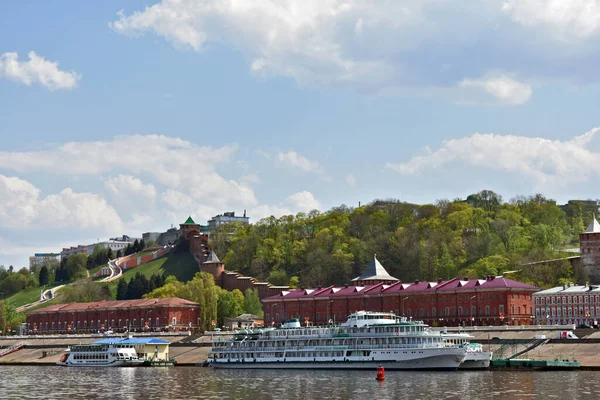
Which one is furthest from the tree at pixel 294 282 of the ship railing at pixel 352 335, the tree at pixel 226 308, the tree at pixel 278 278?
the ship railing at pixel 352 335

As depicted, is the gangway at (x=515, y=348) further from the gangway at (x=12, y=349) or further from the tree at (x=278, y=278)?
the tree at (x=278, y=278)

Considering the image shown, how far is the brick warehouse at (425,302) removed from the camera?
130250 millimetres

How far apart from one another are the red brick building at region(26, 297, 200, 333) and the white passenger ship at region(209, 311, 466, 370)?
1840 inches

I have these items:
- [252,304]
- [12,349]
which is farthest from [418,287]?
[12,349]

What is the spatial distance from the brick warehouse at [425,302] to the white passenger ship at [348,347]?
14.8 m

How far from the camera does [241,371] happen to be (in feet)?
338

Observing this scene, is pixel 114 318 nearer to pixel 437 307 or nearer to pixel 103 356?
pixel 103 356

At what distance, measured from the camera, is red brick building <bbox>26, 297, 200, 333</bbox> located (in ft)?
526

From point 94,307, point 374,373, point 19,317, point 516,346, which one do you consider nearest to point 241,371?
point 374,373

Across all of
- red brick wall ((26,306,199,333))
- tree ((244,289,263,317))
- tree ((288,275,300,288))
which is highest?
tree ((288,275,300,288))

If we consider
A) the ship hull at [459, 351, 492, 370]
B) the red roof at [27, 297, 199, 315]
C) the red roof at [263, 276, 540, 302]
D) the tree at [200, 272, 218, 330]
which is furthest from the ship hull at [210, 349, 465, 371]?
the red roof at [27, 297, 199, 315]

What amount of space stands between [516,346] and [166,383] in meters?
35.6

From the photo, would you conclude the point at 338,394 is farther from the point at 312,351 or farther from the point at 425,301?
the point at 425,301

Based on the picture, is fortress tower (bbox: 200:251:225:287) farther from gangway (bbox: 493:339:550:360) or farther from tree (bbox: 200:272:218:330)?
gangway (bbox: 493:339:550:360)
